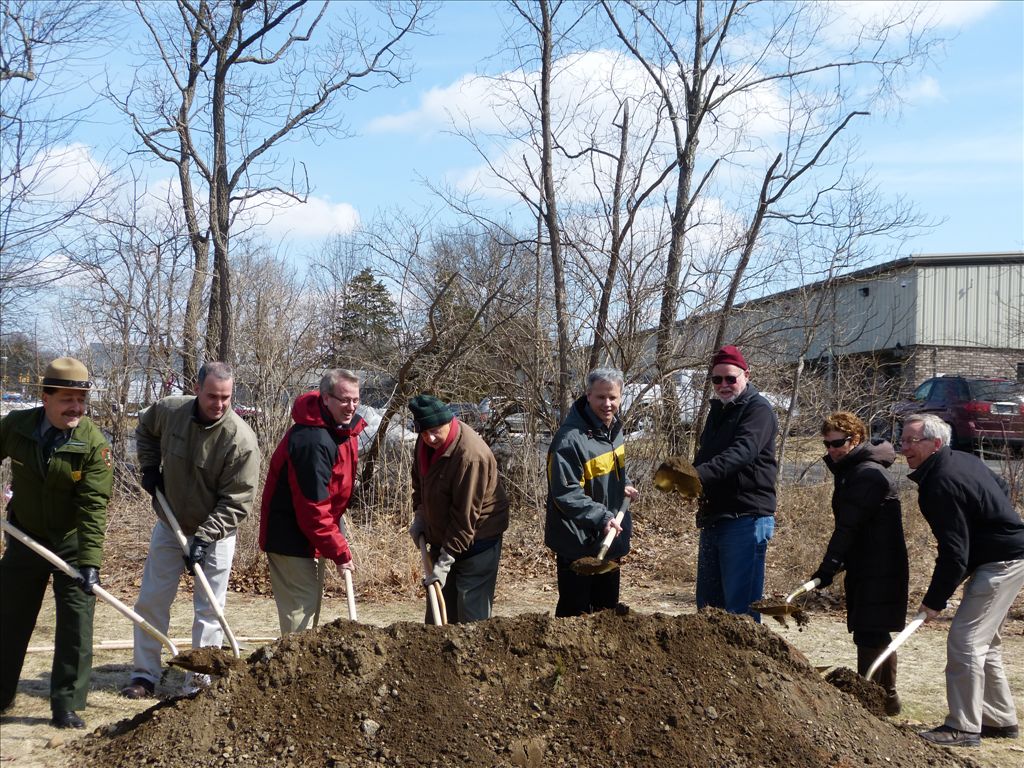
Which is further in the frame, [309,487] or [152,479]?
[152,479]

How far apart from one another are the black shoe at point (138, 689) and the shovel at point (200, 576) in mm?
603

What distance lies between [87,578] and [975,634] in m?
4.45

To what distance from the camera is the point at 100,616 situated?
755 centimetres

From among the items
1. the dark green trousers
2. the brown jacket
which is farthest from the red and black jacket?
the dark green trousers

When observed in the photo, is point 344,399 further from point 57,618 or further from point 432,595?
point 57,618

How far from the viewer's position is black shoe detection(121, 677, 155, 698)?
5.23 m

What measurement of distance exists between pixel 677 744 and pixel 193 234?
33.4 ft

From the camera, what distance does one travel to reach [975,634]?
466 cm

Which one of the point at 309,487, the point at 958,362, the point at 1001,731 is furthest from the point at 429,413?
the point at 958,362

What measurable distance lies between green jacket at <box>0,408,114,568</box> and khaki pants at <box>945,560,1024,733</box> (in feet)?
14.2

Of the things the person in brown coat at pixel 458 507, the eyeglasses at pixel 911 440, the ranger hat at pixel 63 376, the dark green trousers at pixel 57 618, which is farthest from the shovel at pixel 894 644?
the ranger hat at pixel 63 376

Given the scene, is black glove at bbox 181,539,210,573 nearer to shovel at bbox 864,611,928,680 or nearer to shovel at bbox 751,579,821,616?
shovel at bbox 751,579,821,616

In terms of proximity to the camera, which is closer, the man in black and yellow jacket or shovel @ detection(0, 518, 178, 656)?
shovel @ detection(0, 518, 178, 656)

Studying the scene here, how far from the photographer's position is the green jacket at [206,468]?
517cm
